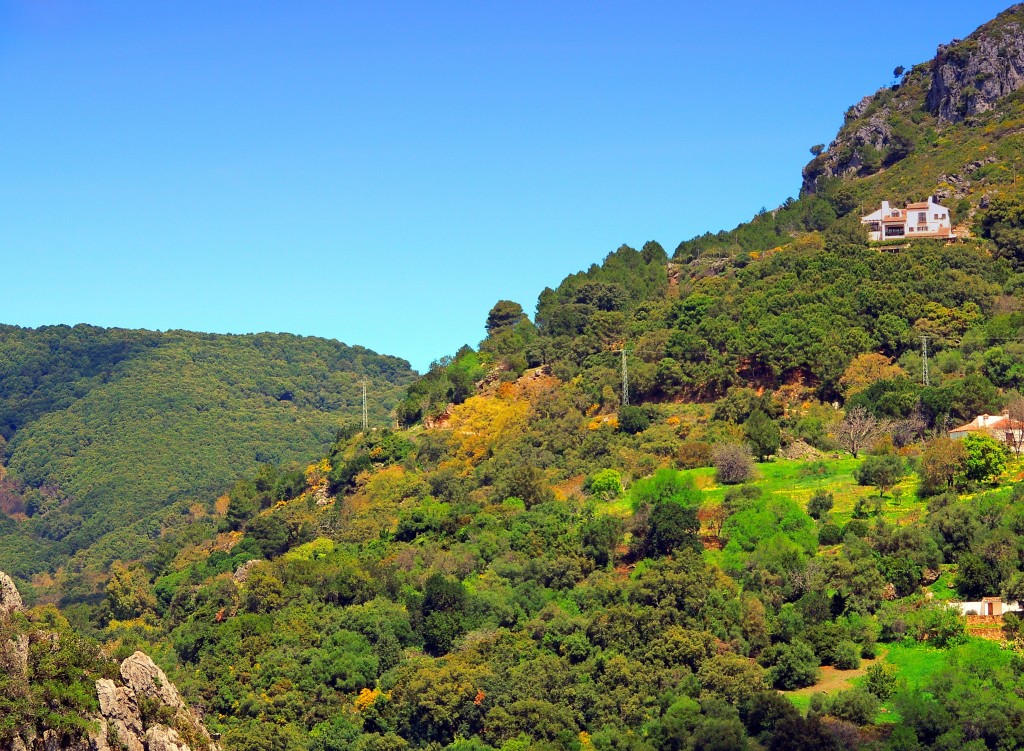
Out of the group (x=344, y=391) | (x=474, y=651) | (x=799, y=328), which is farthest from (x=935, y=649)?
(x=344, y=391)

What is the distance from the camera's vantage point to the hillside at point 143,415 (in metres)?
141

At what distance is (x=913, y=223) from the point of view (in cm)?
9238

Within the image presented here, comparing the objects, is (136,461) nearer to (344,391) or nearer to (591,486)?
(344,391)

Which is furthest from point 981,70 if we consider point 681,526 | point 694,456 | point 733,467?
point 681,526

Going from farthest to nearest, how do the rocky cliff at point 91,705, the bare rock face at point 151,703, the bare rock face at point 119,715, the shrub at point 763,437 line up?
1. the shrub at point 763,437
2. the bare rock face at point 151,703
3. the bare rock face at point 119,715
4. the rocky cliff at point 91,705

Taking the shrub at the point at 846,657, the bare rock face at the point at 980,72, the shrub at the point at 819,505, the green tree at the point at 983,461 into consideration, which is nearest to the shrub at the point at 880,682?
the shrub at the point at 846,657

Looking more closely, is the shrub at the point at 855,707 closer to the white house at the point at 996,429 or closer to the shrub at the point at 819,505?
the shrub at the point at 819,505

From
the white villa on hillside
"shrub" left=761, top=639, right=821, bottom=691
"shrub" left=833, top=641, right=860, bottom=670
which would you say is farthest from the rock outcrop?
"shrub" left=761, top=639, right=821, bottom=691

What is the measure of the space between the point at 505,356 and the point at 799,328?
62.2ft

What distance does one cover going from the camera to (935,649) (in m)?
55.9

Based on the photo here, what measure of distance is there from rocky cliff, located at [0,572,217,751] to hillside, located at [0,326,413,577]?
9147cm

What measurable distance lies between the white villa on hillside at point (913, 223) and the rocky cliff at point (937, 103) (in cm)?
1312

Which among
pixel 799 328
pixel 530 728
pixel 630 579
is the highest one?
pixel 799 328

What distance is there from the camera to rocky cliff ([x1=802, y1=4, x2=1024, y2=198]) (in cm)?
10606
